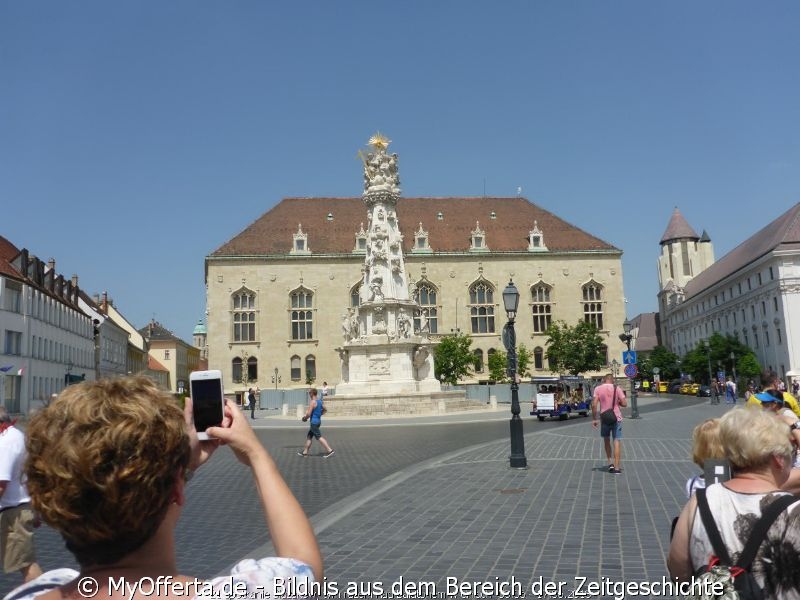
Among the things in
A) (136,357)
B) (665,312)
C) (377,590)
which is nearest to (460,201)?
(136,357)

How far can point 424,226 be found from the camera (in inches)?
2712

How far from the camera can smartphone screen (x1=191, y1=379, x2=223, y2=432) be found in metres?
2.30

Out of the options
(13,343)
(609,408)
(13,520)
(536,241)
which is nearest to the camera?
(13,520)

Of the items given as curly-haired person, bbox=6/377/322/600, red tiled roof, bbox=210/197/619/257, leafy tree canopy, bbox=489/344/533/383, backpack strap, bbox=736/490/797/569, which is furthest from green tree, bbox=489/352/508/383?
curly-haired person, bbox=6/377/322/600

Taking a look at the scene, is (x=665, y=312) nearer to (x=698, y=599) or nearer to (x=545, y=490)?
(x=545, y=490)

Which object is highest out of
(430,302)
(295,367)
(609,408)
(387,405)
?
(430,302)

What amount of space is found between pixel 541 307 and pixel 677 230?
61.1m

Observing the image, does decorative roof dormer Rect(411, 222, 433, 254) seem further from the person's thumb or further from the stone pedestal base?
the person's thumb

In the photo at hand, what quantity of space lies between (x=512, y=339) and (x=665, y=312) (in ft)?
356

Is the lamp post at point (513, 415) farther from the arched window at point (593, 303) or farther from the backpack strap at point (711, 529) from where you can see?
the arched window at point (593, 303)

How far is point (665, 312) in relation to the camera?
376 feet

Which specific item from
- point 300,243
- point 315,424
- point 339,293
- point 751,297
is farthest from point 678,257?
point 315,424

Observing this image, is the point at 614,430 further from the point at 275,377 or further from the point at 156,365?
the point at 156,365

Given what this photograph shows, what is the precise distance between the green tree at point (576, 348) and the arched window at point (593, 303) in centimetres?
544
